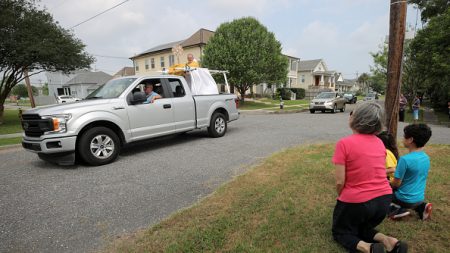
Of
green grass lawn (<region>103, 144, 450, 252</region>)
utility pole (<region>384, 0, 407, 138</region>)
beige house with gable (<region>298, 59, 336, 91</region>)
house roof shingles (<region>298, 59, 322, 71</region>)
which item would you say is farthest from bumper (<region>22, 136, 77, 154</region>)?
house roof shingles (<region>298, 59, 322, 71</region>)

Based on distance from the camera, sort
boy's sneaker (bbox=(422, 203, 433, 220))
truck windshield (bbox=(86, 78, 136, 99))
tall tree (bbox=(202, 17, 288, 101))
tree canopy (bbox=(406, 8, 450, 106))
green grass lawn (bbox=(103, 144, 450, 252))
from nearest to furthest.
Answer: green grass lawn (bbox=(103, 144, 450, 252)), boy's sneaker (bbox=(422, 203, 433, 220)), truck windshield (bbox=(86, 78, 136, 99)), tree canopy (bbox=(406, 8, 450, 106)), tall tree (bbox=(202, 17, 288, 101))

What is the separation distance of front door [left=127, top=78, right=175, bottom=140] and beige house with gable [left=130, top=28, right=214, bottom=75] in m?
24.0

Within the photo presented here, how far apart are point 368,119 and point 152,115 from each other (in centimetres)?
516

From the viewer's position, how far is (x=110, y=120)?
5.64 metres

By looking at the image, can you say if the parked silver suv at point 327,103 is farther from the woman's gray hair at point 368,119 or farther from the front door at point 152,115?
the woman's gray hair at point 368,119

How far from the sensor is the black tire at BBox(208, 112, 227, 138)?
817 centimetres

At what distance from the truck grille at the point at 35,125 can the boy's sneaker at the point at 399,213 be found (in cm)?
571

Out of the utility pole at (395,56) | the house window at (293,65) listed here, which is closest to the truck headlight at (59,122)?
the utility pole at (395,56)

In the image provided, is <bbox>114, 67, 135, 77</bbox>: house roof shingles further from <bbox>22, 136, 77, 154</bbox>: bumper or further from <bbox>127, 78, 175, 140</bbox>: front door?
<bbox>22, 136, 77, 154</bbox>: bumper

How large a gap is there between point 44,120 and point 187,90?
11.5ft

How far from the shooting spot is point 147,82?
6.68 m

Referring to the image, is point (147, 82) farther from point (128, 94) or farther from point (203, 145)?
point (203, 145)

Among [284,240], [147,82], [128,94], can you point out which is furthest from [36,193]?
[284,240]

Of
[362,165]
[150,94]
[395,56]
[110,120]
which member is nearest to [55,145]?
[110,120]
